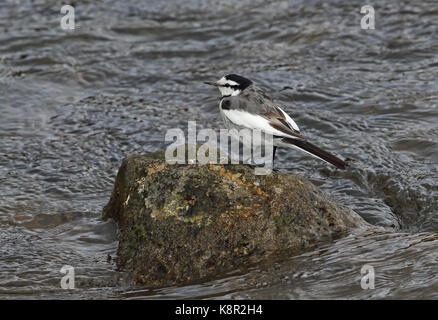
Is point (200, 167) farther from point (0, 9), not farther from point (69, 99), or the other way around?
point (0, 9)

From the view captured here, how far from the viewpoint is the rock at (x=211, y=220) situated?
240 inches

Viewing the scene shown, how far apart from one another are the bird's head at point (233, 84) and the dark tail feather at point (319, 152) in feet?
3.22

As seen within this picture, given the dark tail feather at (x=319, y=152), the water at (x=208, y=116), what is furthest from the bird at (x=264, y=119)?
the water at (x=208, y=116)

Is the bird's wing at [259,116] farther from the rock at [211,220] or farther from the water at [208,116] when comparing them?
the water at [208,116]

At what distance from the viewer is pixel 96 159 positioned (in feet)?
30.8

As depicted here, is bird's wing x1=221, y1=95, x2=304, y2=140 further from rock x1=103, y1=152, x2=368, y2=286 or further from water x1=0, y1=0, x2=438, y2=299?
water x1=0, y1=0, x2=438, y2=299

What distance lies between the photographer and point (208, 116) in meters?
10.7

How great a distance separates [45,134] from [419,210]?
17.6 feet

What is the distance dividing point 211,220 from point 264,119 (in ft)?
4.21

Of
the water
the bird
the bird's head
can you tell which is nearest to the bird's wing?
the bird

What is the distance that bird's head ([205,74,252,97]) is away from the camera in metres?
7.46

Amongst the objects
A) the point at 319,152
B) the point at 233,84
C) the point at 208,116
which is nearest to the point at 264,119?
the point at 319,152

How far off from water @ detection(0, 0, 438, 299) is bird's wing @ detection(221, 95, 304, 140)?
120cm

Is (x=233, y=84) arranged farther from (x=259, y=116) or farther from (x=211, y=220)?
(x=211, y=220)
